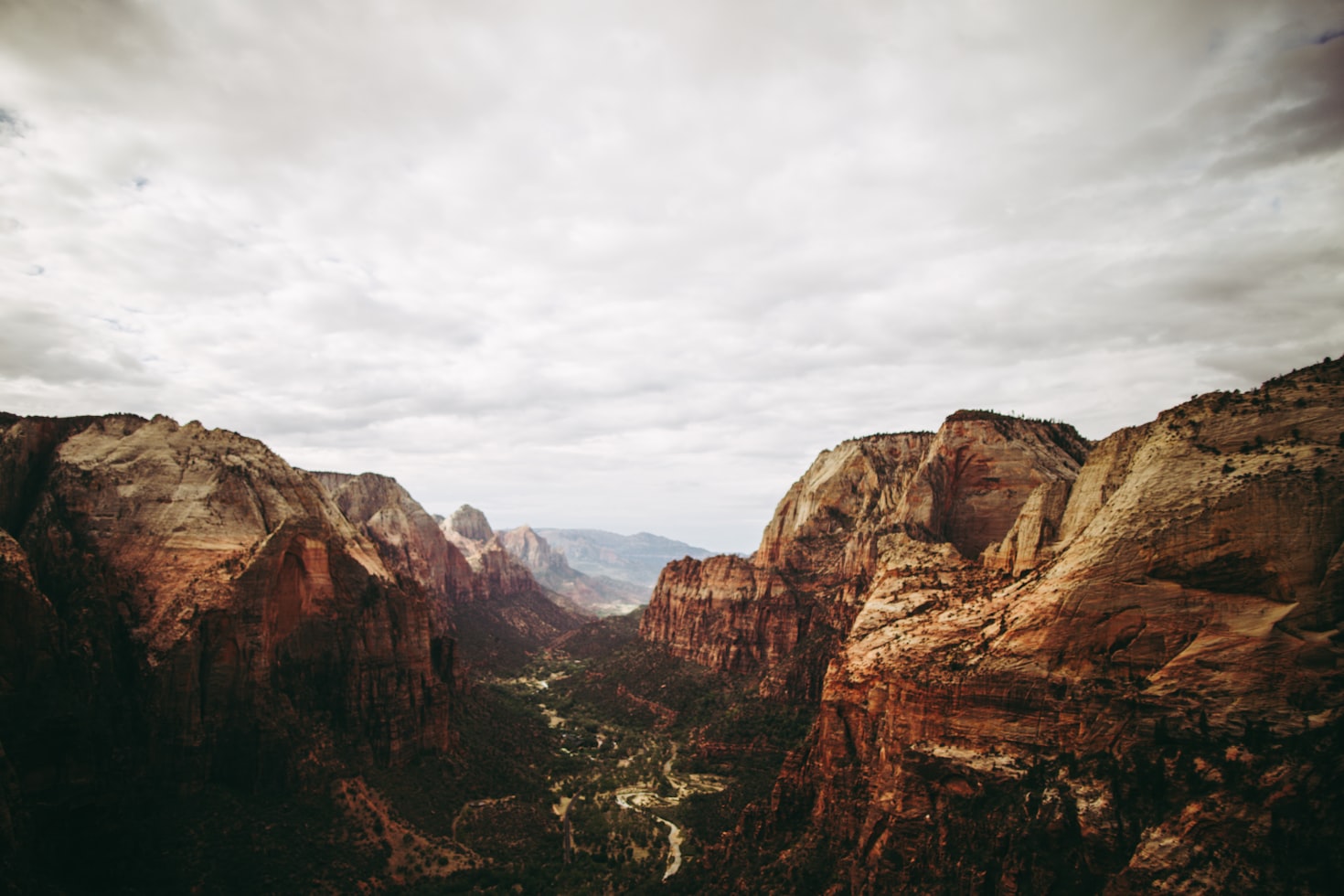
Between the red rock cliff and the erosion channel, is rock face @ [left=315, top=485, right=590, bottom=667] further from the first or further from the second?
the red rock cliff

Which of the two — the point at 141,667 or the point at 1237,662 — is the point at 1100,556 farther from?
the point at 141,667

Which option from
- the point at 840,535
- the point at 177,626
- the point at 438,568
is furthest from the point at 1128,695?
the point at 438,568

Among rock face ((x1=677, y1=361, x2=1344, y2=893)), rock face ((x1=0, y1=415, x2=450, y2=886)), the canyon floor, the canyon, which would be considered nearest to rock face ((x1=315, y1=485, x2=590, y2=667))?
the canyon floor

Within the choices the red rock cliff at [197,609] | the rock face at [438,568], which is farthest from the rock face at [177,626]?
the rock face at [438,568]

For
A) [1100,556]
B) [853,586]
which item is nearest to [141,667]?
[1100,556]

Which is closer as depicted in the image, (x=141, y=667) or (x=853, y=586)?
(x=141, y=667)

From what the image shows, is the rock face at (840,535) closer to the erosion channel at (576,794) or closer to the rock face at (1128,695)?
the erosion channel at (576,794)
